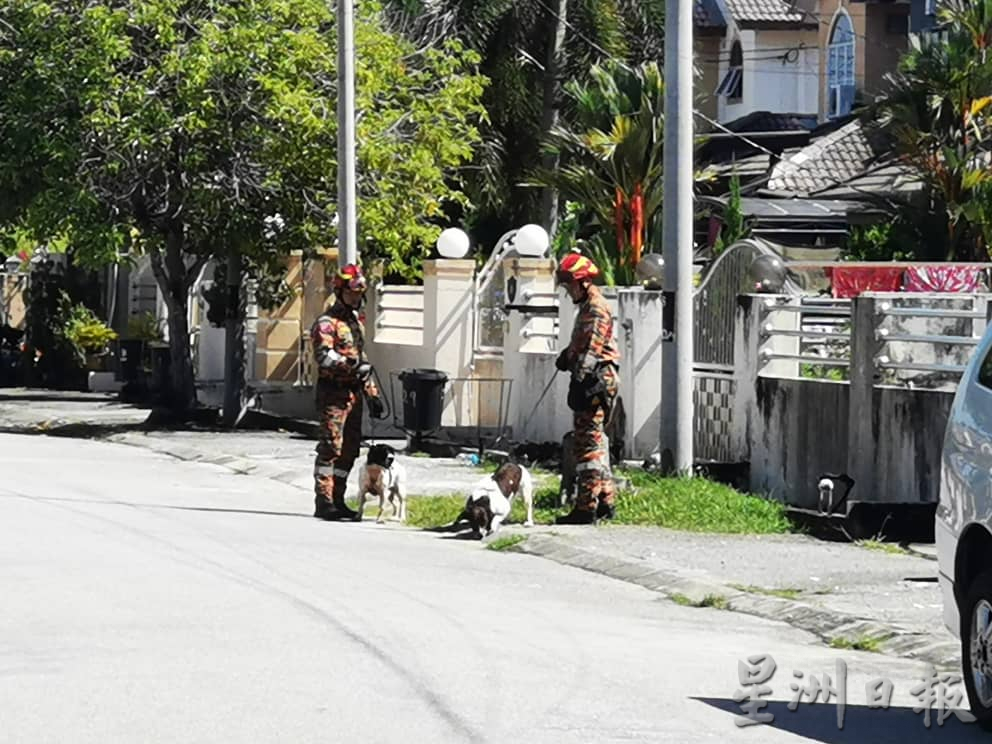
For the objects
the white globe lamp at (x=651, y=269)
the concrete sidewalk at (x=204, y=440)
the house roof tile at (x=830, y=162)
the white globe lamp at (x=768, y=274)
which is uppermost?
the house roof tile at (x=830, y=162)

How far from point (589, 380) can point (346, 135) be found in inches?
352

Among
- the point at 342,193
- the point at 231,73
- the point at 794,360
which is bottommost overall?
the point at 794,360

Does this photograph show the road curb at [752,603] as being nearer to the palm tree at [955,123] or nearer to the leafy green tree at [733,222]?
the leafy green tree at [733,222]

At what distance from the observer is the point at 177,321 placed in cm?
2977

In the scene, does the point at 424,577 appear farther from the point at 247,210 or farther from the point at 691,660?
the point at 247,210

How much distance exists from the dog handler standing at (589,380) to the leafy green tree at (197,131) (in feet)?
35.9

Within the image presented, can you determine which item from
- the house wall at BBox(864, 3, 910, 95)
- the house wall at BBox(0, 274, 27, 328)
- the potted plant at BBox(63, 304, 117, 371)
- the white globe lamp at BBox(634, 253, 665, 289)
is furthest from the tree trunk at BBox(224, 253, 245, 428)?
the house wall at BBox(0, 274, 27, 328)

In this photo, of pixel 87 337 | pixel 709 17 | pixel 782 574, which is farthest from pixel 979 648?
pixel 709 17

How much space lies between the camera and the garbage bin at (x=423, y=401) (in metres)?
24.7

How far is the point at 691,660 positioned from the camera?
33.7ft

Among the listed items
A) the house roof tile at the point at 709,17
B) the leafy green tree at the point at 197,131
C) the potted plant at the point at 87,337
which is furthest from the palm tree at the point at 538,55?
the house roof tile at the point at 709,17

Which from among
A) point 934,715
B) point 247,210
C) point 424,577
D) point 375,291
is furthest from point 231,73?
point 934,715

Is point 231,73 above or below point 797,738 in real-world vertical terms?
above

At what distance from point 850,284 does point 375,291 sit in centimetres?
786
